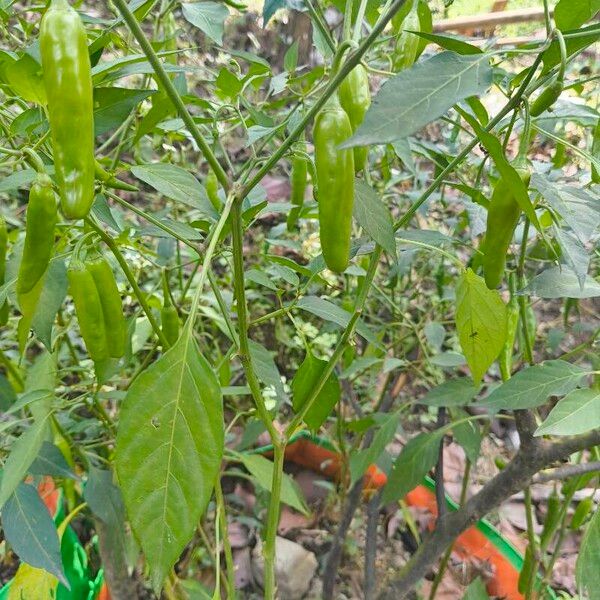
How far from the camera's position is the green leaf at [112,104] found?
547 millimetres

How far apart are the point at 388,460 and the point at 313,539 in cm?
50

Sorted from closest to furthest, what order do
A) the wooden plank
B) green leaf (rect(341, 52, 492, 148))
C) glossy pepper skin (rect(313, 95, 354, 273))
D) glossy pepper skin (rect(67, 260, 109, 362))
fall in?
green leaf (rect(341, 52, 492, 148))
glossy pepper skin (rect(313, 95, 354, 273))
glossy pepper skin (rect(67, 260, 109, 362))
the wooden plank

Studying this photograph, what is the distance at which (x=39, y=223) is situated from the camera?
53 cm

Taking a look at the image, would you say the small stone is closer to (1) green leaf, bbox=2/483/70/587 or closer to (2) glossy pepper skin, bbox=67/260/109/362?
(1) green leaf, bbox=2/483/70/587

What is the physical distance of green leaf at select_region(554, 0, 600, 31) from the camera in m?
0.48

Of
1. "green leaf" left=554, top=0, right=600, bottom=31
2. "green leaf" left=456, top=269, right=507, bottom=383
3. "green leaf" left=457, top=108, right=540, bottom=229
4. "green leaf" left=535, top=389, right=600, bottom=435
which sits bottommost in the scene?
"green leaf" left=535, top=389, right=600, bottom=435

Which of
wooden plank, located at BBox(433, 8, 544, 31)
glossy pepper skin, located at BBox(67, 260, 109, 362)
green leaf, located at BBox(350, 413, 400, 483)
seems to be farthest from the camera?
wooden plank, located at BBox(433, 8, 544, 31)

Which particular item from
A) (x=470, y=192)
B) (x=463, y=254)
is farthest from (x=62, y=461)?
(x=463, y=254)

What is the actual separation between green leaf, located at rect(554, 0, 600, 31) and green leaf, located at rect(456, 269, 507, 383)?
0.28 meters

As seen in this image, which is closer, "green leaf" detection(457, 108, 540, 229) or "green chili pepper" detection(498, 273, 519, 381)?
"green leaf" detection(457, 108, 540, 229)

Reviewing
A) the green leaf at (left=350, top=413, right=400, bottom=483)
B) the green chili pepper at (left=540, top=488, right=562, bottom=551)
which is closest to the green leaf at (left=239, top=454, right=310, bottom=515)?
the green leaf at (left=350, top=413, right=400, bottom=483)

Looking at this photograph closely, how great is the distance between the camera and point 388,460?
1.13m

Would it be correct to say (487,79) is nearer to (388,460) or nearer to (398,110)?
(398,110)

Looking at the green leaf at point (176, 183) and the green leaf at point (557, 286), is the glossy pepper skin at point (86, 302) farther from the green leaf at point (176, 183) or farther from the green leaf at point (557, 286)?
the green leaf at point (557, 286)
